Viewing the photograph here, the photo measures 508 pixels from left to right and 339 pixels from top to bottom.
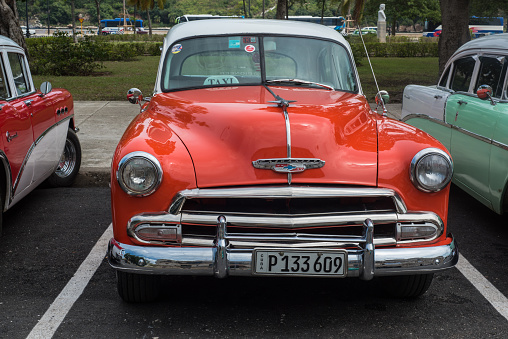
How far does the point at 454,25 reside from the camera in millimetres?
12805

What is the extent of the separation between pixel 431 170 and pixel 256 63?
172cm

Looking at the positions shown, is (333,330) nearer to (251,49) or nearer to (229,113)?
(229,113)

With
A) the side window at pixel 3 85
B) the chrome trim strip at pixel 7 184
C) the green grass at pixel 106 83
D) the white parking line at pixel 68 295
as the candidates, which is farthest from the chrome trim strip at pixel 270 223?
the green grass at pixel 106 83

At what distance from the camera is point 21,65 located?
236 inches

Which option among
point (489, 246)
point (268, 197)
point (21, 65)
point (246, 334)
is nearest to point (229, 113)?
point (268, 197)

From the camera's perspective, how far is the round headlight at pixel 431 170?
11.7 feet

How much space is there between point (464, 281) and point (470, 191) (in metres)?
1.52

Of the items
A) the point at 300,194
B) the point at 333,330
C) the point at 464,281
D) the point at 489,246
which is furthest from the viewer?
the point at 489,246

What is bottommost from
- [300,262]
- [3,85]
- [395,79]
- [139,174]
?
[395,79]

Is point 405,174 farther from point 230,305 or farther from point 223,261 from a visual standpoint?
point 230,305

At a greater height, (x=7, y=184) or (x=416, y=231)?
(x=416, y=231)

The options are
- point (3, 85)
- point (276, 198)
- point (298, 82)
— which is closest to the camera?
point (276, 198)

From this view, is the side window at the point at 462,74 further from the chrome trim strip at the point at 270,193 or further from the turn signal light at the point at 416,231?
the chrome trim strip at the point at 270,193

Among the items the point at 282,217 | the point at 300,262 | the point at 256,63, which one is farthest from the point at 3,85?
the point at 300,262
